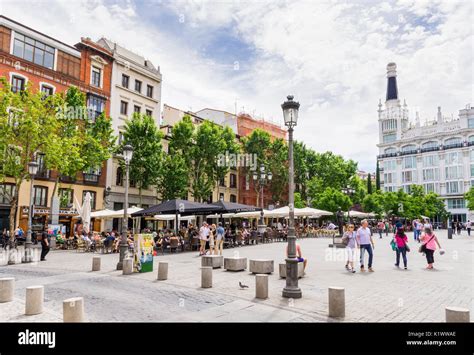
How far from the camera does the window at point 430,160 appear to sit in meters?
80.7

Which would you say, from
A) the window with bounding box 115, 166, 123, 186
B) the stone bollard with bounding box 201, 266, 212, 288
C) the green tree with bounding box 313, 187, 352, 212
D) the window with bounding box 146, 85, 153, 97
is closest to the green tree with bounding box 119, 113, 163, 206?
the window with bounding box 115, 166, 123, 186

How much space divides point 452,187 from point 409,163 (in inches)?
454

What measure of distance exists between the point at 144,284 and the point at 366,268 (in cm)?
813

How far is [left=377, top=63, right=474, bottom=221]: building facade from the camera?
75.8 m

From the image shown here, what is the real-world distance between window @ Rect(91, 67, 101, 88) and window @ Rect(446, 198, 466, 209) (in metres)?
74.7

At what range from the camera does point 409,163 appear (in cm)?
8606

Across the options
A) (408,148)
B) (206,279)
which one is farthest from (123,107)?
Result: (408,148)

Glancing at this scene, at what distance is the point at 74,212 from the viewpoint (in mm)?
29734

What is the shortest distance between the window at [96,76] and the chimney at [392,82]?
292ft

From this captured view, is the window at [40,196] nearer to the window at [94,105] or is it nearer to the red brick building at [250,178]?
the window at [94,105]

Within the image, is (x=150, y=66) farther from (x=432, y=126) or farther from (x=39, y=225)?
(x=432, y=126)

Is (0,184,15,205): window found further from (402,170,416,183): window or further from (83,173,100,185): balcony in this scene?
(402,170,416,183): window

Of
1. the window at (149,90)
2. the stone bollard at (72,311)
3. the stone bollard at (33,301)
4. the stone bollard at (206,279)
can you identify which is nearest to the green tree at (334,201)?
the window at (149,90)
